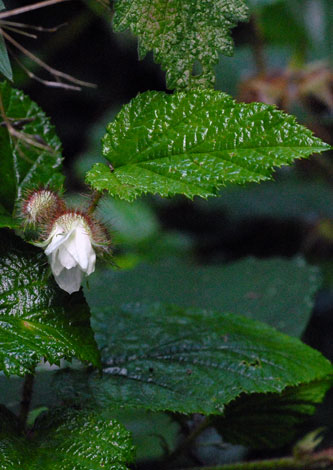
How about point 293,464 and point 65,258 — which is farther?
point 293,464

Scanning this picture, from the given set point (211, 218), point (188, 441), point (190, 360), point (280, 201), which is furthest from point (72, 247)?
point (211, 218)

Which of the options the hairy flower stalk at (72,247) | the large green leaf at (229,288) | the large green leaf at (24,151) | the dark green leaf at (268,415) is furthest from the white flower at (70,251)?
the large green leaf at (229,288)

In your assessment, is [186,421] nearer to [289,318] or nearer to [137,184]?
[289,318]

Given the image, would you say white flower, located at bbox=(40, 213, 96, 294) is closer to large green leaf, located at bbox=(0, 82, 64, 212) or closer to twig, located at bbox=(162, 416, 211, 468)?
large green leaf, located at bbox=(0, 82, 64, 212)

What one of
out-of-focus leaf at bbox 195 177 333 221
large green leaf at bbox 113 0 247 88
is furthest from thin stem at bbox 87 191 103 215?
out-of-focus leaf at bbox 195 177 333 221

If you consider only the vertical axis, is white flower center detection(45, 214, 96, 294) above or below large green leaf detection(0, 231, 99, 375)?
above

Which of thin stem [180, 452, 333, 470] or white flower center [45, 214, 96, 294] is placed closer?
white flower center [45, 214, 96, 294]

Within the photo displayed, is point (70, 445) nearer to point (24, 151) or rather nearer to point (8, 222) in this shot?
point (8, 222)
